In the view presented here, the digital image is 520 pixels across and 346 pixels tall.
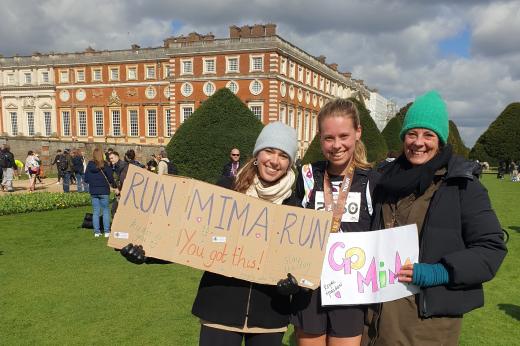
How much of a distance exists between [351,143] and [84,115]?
187 ft

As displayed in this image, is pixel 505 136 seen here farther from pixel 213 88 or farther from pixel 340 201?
pixel 340 201

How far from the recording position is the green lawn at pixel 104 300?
456 centimetres

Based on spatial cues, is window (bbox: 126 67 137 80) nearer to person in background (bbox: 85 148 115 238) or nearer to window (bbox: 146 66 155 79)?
window (bbox: 146 66 155 79)

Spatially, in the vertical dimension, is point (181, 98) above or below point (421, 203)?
above

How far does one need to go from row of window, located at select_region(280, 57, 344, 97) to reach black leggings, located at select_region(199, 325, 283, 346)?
4212cm

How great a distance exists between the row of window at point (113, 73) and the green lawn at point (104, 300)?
144ft

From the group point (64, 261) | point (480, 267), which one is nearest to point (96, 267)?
point (64, 261)

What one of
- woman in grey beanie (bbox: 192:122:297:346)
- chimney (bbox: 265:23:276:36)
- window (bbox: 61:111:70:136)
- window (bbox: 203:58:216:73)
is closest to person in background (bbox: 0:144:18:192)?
woman in grey beanie (bbox: 192:122:297:346)

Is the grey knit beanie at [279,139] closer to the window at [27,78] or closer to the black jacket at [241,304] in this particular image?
the black jacket at [241,304]

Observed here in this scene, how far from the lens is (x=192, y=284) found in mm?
6246

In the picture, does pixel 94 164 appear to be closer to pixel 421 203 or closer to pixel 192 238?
pixel 192 238

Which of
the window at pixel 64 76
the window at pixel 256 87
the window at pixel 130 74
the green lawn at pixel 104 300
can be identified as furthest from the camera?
the window at pixel 64 76

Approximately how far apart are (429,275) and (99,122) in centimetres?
5634

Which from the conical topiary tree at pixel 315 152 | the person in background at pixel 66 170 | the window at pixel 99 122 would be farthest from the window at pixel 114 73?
the conical topiary tree at pixel 315 152
